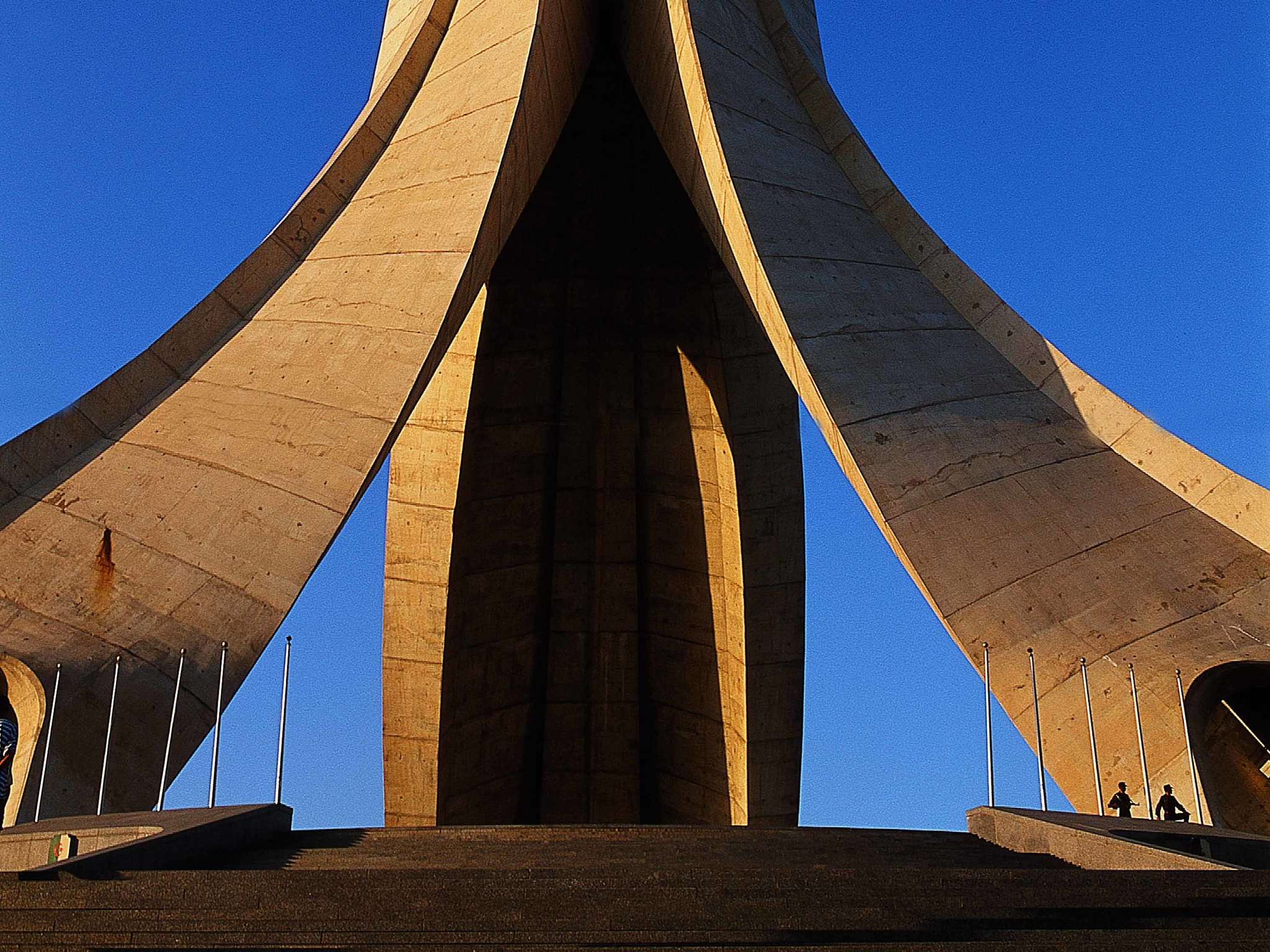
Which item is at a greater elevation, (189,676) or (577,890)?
(189,676)

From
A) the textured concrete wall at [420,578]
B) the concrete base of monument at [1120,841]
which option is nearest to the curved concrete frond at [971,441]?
the concrete base of monument at [1120,841]

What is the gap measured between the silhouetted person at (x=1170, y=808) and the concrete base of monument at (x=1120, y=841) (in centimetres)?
63

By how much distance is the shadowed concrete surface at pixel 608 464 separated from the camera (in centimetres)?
735

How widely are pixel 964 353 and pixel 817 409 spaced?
125 cm

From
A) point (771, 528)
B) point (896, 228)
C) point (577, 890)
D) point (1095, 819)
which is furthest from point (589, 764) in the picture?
point (577, 890)

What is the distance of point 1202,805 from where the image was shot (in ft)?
22.2

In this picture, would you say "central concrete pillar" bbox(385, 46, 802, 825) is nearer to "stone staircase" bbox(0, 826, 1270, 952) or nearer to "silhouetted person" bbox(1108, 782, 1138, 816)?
"silhouetted person" bbox(1108, 782, 1138, 816)

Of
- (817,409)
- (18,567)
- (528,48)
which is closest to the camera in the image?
(18,567)

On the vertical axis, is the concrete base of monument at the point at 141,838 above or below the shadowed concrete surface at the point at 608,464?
below

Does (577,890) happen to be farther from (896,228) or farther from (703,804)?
(703,804)

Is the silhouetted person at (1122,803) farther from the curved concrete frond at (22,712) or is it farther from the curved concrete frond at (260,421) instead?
the curved concrete frond at (22,712)

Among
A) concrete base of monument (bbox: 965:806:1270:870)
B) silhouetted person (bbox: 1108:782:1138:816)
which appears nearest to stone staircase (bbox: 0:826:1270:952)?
concrete base of monument (bbox: 965:806:1270:870)

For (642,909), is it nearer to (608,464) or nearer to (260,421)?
(260,421)

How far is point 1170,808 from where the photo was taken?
643 cm
